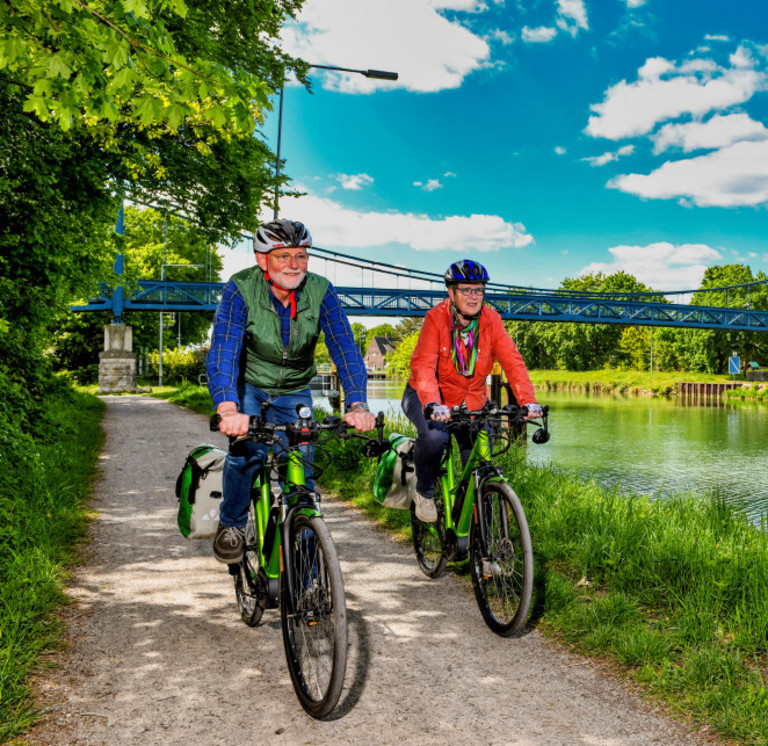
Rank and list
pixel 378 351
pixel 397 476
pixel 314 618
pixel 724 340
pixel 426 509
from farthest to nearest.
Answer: pixel 378 351 → pixel 724 340 → pixel 397 476 → pixel 426 509 → pixel 314 618

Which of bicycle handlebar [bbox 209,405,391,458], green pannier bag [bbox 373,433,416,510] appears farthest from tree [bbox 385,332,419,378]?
bicycle handlebar [bbox 209,405,391,458]

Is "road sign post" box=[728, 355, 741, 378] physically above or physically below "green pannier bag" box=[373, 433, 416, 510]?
above

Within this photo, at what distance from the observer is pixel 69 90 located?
10.1 ft

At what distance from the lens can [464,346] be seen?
12.6ft

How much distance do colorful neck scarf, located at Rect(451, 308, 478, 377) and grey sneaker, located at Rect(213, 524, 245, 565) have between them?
5.00 ft

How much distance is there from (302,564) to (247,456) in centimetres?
58

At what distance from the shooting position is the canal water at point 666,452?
1172cm

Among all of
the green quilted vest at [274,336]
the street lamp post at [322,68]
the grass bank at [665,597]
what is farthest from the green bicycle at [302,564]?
the street lamp post at [322,68]

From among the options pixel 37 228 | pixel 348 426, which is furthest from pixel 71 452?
pixel 348 426

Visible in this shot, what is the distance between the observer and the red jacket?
145 inches

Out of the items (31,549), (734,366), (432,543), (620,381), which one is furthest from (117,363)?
(734,366)

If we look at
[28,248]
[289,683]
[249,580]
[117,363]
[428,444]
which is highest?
[28,248]

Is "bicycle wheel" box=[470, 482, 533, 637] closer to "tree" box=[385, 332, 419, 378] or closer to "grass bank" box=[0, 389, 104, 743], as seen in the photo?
"grass bank" box=[0, 389, 104, 743]

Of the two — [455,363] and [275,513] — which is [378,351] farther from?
[275,513]
